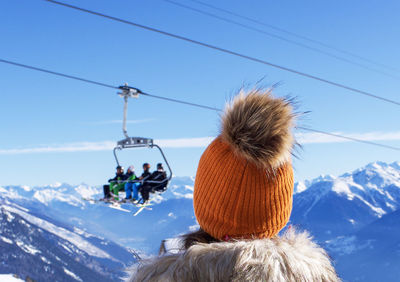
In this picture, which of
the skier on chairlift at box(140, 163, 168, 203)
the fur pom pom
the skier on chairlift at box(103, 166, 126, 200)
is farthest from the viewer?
the skier on chairlift at box(103, 166, 126, 200)

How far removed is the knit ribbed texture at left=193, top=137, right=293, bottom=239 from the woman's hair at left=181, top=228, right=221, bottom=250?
0.19 feet

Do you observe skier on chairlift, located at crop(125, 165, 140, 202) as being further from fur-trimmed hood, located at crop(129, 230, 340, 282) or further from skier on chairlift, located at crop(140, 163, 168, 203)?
fur-trimmed hood, located at crop(129, 230, 340, 282)

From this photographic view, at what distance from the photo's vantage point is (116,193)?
1555 centimetres

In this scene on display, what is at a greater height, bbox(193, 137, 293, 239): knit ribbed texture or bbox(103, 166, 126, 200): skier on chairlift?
bbox(103, 166, 126, 200): skier on chairlift

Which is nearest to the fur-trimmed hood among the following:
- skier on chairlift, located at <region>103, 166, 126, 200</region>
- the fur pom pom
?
the fur pom pom

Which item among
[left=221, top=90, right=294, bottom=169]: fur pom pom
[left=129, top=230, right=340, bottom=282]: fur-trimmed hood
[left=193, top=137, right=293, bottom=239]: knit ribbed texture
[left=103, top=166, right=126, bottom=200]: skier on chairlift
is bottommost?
[left=129, top=230, right=340, bottom=282]: fur-trimmed hood

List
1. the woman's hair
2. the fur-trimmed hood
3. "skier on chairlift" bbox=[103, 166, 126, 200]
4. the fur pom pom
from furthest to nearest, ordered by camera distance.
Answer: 1. "skier on chairlift" bbox=[103, 166, 126, 200]
2. the woman's hair
3. the fur pom pom
4. the fur-trimmed hood

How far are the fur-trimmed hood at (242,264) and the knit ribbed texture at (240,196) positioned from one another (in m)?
0.09

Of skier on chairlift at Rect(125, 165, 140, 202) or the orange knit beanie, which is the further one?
skier on chairlift at Rect(125, 165, 140, 202)

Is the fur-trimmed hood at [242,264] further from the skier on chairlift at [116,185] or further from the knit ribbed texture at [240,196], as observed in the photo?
the skier on chairlift at [116,185]

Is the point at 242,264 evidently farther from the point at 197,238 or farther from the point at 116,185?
the point at 116,185

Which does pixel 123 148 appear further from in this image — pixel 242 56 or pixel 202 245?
pixel 202 245

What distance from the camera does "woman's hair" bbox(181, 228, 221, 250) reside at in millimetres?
1679

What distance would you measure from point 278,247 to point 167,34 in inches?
282
